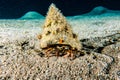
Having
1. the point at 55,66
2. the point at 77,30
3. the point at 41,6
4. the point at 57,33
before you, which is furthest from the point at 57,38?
the point at 41,6

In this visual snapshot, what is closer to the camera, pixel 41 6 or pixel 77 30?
pixel 77 30

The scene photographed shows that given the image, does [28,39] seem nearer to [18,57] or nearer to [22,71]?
[18,57]

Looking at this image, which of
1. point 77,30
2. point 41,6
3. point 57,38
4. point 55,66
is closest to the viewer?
point 55,66

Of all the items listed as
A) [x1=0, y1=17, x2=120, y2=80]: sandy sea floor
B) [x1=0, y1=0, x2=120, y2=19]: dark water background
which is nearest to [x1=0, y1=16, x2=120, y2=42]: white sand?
[x1=0, y1=17, x2=120, y2=80]: sandy sea floor

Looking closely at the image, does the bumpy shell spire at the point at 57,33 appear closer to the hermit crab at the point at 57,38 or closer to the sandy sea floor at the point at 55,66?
the hermit crab at the point at 57,38

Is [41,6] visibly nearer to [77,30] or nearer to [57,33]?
[77,30]

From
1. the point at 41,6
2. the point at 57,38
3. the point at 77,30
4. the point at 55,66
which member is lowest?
the point at 55,66

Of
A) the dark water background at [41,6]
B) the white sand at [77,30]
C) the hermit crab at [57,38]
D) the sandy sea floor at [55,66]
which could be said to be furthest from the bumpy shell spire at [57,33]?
the dark water background at [41,6]
